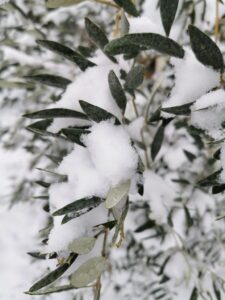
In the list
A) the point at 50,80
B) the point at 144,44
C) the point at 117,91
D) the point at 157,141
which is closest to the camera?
the point at 144,44

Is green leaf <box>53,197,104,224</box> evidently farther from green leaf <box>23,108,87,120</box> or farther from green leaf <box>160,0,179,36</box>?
green leaf <box>160,0,179,36</box>

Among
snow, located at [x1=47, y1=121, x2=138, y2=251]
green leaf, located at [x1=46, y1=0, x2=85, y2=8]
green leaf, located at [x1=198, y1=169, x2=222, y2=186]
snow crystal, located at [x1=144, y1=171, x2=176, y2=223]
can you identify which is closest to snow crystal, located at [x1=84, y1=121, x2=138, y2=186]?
snow, located at [x1=47, y1=121, x2=138, y2=251]

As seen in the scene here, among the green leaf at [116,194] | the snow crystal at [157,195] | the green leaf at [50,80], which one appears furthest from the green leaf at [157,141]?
the green leaf at [116,194]

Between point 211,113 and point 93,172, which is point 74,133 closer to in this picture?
point 93,172

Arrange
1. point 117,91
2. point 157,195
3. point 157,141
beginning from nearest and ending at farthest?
point 117,91
point 157,141
point 157,195

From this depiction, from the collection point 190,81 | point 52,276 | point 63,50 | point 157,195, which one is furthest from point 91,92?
point 157,195
